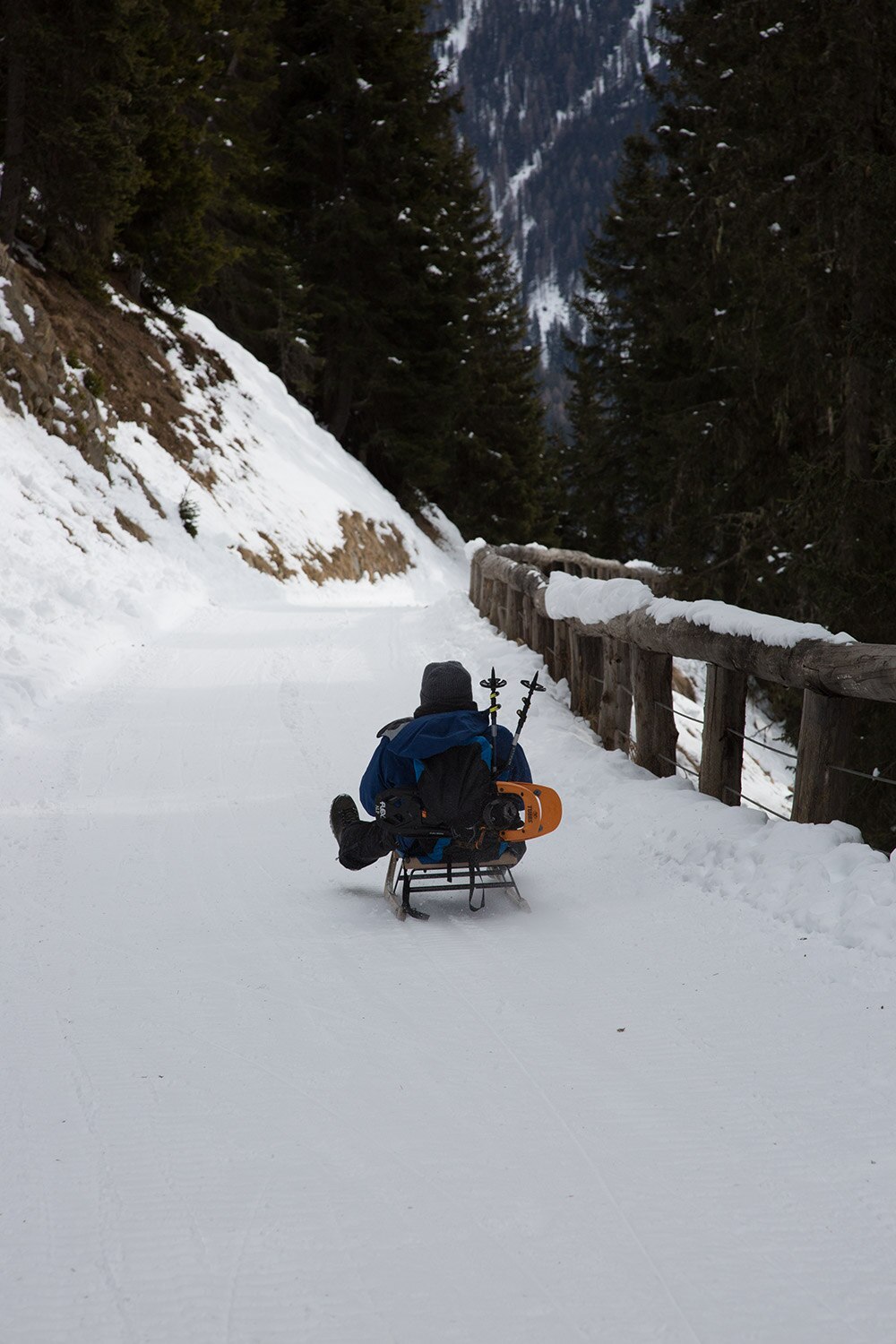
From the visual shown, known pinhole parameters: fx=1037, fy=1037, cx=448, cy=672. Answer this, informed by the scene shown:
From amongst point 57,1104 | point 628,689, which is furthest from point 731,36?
point 57,1104

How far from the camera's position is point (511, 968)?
14.8 feet

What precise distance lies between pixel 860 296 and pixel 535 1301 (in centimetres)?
951

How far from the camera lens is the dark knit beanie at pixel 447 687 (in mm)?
5340

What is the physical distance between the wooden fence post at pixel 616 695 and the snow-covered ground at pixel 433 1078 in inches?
52.7

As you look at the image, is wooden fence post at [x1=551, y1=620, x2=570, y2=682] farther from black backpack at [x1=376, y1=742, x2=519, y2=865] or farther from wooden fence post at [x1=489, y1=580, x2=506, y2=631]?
black backpack at [x1=376, y1=742, x2=519, y2=865]

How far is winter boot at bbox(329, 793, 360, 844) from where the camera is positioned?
5.52m

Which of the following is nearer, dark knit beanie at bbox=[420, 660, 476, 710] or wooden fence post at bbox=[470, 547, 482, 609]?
dark knit beanie at bbox=[420, 660, 476, 710]

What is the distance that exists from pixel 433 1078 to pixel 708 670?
3.65 meters

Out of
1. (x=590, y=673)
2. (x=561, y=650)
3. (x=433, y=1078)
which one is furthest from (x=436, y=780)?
(x=561, y=650)

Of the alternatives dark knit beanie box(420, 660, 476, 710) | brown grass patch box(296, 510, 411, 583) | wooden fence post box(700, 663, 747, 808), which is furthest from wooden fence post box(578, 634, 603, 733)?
brown grass patch box(296, 510, 411, 583)

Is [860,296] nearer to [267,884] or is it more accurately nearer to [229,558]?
[267,884]

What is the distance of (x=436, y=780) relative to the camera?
205 inches

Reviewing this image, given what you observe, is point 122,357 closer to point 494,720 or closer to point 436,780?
point 494,720

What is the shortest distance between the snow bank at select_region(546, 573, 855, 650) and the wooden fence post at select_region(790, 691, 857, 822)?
342mm
